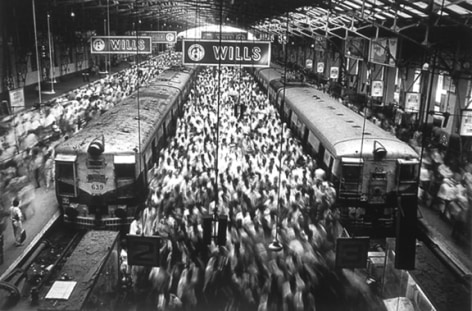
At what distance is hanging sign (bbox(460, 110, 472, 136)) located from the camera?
12.2m

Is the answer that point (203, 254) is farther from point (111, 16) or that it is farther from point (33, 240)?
point (111, 16)

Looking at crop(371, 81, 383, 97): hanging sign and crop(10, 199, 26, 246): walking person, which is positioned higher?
crop(371, 81, 383, 97): hanging sign

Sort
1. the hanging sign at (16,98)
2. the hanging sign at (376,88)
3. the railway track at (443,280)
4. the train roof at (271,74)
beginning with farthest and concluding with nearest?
the train roof at (271,74) → the hanging sign at (376,88) → the hanging sign at (16,98) → the railway track at (443,280)

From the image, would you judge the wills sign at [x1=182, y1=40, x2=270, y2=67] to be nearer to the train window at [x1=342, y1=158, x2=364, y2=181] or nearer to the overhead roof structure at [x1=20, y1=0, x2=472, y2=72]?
the overhead roof structure at [x1=20, y1=0, x2=472, y2=72]

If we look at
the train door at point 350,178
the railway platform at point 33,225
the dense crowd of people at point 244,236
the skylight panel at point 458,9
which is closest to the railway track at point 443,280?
the dense crowd of people at point 244,236

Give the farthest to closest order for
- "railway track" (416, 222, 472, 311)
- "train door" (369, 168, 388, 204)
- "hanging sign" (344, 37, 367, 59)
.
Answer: "hanging sign" (344, 37, 367, 59)
"train door" (369, 168, 388, 204)
"railway track" (416, 222, 472, 311)

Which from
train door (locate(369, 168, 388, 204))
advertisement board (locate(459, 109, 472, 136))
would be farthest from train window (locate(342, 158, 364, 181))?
advertisement board (locate(459, 109, 472, 136))

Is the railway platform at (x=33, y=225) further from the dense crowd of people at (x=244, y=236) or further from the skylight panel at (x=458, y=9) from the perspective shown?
the skylight panel at (x=458, y=9)

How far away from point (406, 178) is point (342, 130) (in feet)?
6.39

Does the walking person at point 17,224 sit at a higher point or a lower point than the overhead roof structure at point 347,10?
lower

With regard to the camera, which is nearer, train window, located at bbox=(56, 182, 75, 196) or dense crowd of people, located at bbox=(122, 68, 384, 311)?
dense crowd of people, located at bbox=(122, 68, 384, 311)

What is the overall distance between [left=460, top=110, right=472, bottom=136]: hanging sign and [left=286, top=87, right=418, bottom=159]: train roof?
7.98 ft

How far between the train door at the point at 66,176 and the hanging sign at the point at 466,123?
31.2 feet

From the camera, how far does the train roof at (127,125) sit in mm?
9212
